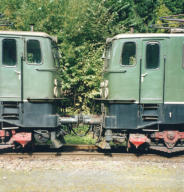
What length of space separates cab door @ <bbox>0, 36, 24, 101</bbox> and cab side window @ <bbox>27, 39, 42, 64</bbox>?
0.72 ft

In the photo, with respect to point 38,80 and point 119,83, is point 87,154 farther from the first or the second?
point 38,80

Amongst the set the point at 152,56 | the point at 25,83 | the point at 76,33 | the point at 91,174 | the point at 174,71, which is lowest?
the point at 91,174

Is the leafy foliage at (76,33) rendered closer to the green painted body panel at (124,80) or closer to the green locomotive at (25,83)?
the green locomotive at (25,83)

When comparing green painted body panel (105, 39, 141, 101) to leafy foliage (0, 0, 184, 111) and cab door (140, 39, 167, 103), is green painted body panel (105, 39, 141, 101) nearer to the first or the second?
cab door (140, 39, 167, 103)

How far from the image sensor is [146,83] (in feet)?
24.9

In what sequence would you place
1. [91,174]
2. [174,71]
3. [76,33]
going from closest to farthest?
[91,174] < [174,71] < [76,33]

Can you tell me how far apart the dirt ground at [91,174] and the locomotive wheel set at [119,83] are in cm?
69

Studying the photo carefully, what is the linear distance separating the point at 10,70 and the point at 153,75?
3.99 meters

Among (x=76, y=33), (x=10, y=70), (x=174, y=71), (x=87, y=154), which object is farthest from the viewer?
(x=76, y=33)

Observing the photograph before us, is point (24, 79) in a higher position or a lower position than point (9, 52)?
lower

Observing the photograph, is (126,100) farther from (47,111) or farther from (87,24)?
(87,24)

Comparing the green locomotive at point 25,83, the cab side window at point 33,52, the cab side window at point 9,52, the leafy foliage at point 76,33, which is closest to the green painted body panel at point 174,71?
the green locomotive at point 25,83

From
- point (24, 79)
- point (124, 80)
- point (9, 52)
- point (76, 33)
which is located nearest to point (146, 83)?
point (124, 80)

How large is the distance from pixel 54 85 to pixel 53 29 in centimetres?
569
